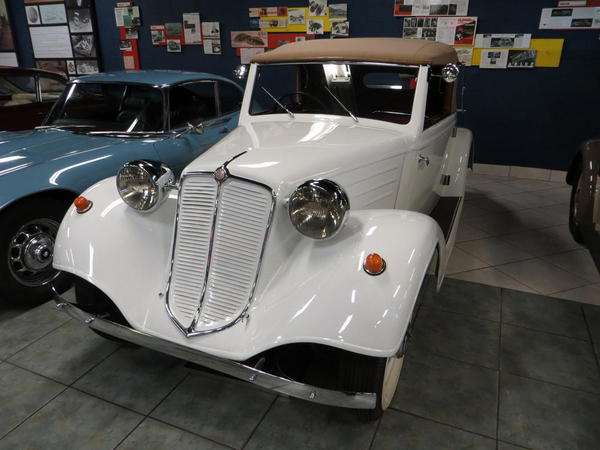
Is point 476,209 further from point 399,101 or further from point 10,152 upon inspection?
point 10,152

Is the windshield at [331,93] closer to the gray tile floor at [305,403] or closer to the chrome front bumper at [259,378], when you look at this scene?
the gray tile floor at [305,403]

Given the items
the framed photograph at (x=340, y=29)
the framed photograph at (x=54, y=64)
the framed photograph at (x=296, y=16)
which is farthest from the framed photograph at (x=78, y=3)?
the framed photograph at (x=340, y=29)

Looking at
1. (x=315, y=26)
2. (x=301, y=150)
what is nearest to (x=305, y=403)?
(x=301, y=150)

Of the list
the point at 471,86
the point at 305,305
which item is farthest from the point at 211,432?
the point at 471,86

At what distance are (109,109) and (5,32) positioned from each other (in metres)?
6.30

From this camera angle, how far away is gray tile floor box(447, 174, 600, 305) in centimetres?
309

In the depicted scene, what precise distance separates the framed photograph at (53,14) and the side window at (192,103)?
508 centimetres

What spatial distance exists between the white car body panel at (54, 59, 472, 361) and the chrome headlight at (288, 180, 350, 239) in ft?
0.32

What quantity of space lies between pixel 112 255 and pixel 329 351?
1055mm

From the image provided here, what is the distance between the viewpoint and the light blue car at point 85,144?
2623 mm

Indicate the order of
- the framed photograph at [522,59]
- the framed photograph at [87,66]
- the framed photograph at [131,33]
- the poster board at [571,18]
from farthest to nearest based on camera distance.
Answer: the framed photograph at [87,66] → the framed photograph at [131,33] → the framed photograph at [522,59] → the poster board at [571,18]

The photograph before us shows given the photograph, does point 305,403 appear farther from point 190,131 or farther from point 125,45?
point 125,45

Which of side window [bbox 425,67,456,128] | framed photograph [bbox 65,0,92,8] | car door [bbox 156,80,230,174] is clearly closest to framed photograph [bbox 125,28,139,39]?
framed photograph [bbox 65,0,92,8]

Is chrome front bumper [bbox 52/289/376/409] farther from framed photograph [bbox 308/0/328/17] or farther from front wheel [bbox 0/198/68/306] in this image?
framed photograph [bbox 308/0/328/17]
